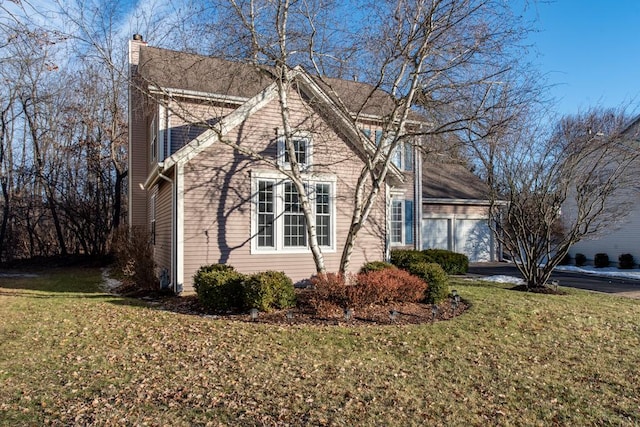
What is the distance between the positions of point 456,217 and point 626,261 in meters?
7.70

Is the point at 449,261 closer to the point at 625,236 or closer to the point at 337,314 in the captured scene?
the point at 337,314

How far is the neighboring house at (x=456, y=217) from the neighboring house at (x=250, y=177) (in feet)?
29.2

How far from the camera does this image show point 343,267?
9711 mm

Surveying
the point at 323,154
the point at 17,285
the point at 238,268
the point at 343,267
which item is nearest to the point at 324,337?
the point at 343,267

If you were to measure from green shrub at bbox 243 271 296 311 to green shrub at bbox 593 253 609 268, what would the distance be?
747 inches

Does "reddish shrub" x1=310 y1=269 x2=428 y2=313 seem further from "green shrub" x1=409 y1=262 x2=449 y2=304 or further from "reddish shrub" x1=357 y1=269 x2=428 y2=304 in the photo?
"green shrub" x1=409 y1=262 x2=449 y2=304

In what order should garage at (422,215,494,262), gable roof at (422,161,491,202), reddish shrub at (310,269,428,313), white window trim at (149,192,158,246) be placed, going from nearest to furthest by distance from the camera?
1. reddish shrub at (310,269,428,313)
2. white window trim at (149,192,158,246)
3. garage at (422,215,494,262)
4. gable roof at (422,161,491,202)

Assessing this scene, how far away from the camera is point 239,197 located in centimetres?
1084

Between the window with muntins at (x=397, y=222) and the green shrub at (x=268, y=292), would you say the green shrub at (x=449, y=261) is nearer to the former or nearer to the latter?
the window with muntins at (x=397, y=222)

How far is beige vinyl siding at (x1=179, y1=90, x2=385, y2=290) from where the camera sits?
1046 centimetres

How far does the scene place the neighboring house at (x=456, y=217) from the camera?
818 inches

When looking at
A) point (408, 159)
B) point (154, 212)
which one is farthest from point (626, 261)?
point (154, 212)

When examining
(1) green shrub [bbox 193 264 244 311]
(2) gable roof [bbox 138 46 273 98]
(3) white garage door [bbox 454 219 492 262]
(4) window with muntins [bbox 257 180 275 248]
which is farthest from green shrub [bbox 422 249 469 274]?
(1) green shrub [bbox 193 264 244 311]

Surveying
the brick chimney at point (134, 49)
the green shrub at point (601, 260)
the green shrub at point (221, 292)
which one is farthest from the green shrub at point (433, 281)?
the green shrub at point (601, 260)
